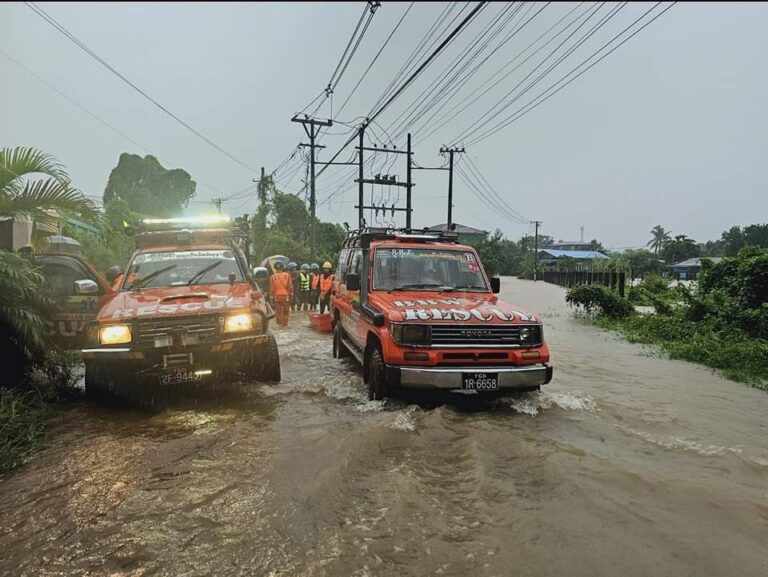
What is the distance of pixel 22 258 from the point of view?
5711 mm

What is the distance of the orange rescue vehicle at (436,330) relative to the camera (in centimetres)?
539

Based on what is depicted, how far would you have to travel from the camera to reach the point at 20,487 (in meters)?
3.88

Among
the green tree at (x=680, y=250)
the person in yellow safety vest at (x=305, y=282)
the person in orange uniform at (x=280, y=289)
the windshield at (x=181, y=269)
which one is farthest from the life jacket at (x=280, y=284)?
the green tree at (x=680, y=250)

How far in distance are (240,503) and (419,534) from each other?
4.15 ft

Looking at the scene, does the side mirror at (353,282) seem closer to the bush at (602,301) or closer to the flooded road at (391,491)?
the flooded road at (391,491)

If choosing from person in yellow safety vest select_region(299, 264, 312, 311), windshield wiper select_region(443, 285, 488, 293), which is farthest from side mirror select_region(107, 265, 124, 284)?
person in yellow safety vest select_region(299, 264, 312, 311)

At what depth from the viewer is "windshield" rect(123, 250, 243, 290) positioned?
651cm

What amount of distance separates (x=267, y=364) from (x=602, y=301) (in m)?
12.5

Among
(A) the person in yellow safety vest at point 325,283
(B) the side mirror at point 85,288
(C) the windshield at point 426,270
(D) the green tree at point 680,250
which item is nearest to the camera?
(B) the side mirror at point 85,288

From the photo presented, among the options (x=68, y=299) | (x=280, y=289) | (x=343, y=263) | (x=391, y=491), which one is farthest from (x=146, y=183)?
(x=391, y=491)

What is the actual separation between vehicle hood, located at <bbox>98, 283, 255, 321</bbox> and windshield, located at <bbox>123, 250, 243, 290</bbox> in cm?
22

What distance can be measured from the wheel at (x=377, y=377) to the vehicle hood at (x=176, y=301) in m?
1.53

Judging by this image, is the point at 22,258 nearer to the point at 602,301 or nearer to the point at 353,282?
the point at 353,282

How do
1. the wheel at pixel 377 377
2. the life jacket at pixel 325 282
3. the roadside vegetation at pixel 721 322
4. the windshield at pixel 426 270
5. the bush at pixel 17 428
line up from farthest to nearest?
the life jacket at pixel 325 282, the roadside vegetation at pixel 721 322, the windshield at pixel 426 270, the wheel at pixel 377 377, the bush at pixel 17 428
